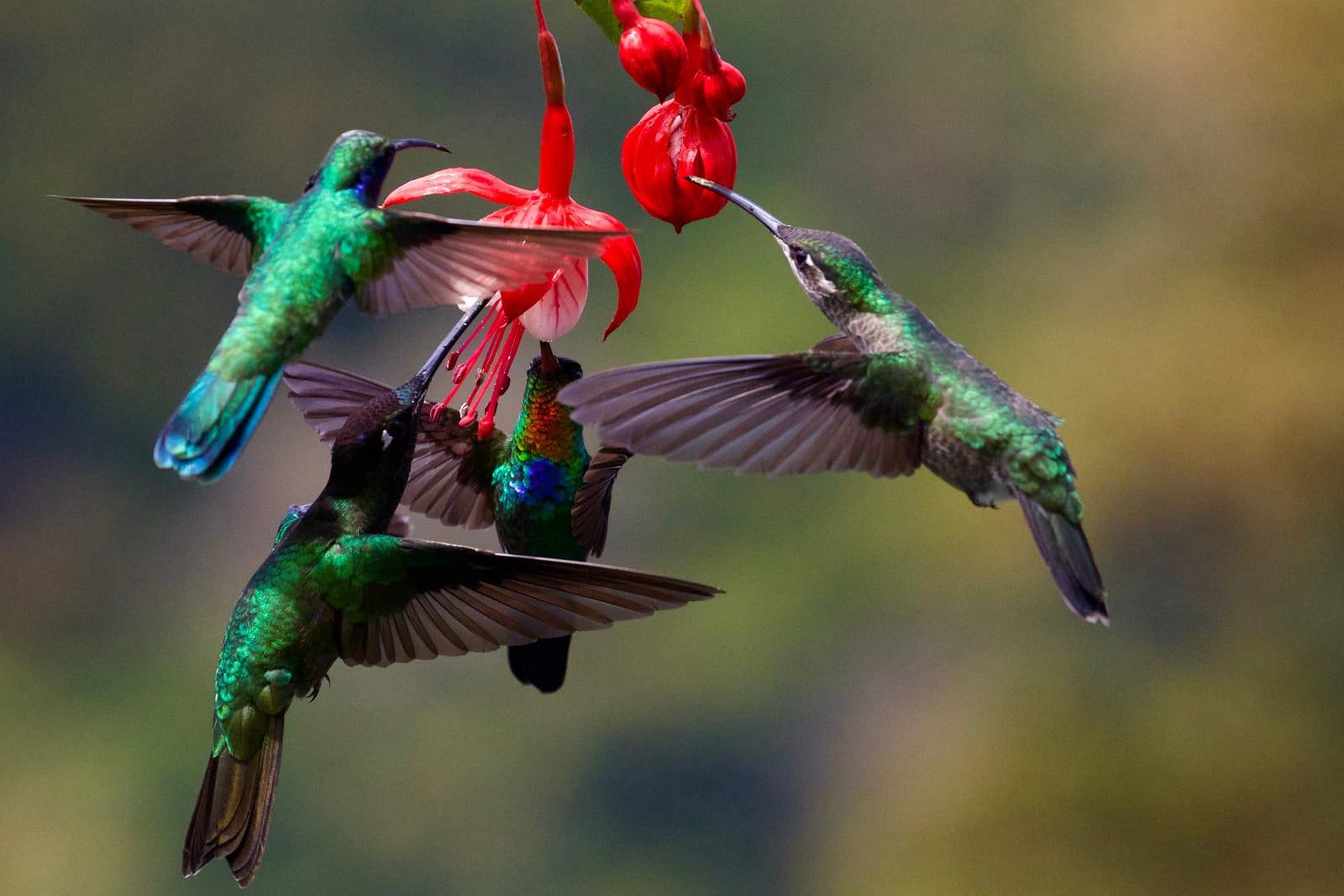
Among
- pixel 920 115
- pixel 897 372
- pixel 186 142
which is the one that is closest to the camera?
pixel 897 372

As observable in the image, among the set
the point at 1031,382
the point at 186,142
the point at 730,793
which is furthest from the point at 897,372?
the point at 186,142

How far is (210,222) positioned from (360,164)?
0.12 metres

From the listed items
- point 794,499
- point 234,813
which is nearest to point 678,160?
point 234,813

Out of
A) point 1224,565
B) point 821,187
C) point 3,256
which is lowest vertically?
point 1224,565

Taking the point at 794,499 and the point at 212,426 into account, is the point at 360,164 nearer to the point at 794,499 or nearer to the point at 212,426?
the point at 212,426

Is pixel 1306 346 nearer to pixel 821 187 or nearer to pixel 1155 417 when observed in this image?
pixel 1155 417

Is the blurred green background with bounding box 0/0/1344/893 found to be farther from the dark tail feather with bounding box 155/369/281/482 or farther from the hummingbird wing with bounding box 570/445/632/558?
the dark tail feather with bounding box 155/369/281/482

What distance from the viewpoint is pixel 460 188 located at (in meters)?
0.79

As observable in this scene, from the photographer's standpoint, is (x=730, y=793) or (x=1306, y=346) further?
(x=730, y=793)

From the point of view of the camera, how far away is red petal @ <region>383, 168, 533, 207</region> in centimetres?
79

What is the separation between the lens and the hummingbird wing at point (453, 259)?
0.66 meters

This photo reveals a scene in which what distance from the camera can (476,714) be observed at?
3.85 m

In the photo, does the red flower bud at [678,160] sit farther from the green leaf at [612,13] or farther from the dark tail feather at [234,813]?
the dark tail feather at [234,813]

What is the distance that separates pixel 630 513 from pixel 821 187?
4.23 ft
